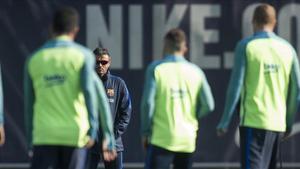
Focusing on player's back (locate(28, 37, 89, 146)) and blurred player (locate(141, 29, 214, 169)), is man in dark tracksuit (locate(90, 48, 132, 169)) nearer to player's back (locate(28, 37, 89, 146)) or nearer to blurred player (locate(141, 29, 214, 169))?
blurred player (locate(141, 29, 214, 169))

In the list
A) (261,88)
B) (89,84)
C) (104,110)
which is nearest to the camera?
(89,84)

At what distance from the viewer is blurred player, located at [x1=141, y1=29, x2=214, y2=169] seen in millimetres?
8812

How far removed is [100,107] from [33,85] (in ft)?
1.73

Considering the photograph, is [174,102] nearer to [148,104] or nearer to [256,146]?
[148,104]

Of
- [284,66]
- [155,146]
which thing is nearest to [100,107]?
[155,146]

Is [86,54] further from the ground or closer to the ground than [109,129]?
further from the ground

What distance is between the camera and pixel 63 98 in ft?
27.2

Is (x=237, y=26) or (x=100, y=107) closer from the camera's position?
(x=100, y=107)

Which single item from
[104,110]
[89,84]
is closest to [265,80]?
[104,110]

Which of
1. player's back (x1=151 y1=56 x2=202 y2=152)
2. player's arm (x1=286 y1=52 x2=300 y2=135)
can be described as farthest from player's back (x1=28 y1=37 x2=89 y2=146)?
player's arm (x1=286 y1=52 x2=300 y2=135)

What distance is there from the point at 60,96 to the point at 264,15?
1981 millimetres

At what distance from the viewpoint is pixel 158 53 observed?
13.2 m

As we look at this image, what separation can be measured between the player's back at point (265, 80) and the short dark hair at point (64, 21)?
169 centimetres

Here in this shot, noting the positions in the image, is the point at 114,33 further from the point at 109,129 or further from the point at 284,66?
the point at 109,129
